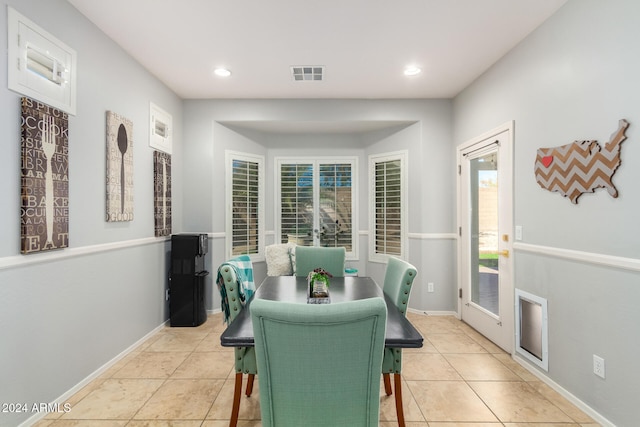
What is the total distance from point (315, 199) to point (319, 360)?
3831 millimetres

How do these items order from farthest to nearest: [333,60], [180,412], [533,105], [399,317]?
1. [333,60]
2. [533,105]
3. [180,412]
4. [399,317]

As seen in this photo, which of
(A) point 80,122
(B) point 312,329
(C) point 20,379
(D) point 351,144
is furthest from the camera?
(D) point 351,144

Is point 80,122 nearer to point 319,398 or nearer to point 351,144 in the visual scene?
point 319,398

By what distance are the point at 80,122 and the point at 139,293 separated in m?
1.69

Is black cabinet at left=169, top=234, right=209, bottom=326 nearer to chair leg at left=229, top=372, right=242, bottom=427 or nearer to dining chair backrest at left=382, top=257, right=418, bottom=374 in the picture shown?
chair leg at left=229, top=372, right=242, bottom=427

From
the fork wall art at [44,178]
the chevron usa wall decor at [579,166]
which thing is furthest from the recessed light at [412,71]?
the fork wall art at [44,178]

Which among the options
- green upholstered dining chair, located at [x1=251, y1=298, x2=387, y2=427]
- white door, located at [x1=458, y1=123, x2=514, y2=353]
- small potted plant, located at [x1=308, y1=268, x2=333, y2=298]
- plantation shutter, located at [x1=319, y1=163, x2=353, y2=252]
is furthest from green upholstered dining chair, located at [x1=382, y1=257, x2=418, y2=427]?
plantation shutter, located at [x1=319, y1=163, x2=353, y2=252]

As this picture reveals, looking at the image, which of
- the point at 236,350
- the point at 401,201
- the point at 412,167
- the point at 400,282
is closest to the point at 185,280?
Result: the point at 236,350

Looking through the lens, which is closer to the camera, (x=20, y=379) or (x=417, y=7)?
(x=20, y=379)

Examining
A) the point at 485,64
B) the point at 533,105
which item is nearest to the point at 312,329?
the point at 533,105

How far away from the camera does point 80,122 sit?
2402 mm

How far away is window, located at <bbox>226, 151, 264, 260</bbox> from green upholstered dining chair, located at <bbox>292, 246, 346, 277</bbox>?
151 cm

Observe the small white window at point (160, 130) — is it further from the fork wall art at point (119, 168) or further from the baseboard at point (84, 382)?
the baseboard at point (84, 382)

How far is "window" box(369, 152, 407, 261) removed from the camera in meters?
4.32
